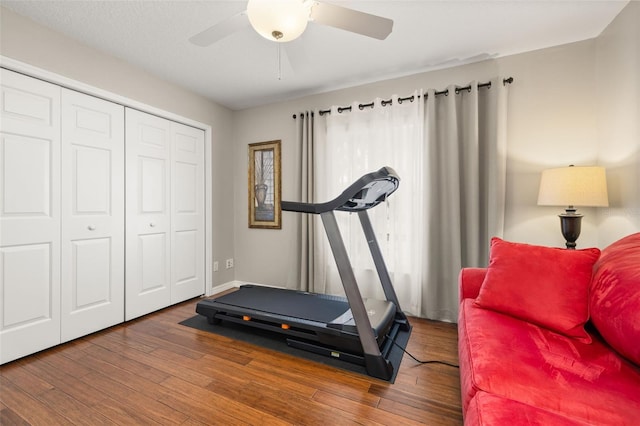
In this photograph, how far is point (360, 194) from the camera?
178 centimetres

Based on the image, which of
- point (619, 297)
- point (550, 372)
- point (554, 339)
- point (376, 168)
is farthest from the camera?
point (376, 168)

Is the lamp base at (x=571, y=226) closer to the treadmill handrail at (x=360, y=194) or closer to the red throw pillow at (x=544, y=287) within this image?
the red throw pillow at (x=544, y=287)

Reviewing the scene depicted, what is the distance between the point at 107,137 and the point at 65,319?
1.56 metres

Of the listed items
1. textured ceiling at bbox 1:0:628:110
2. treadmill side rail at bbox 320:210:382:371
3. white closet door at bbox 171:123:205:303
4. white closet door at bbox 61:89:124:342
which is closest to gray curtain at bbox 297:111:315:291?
textured ceiling at bbox 1:0:628:110

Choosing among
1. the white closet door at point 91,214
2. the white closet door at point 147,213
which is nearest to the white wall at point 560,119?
the white closet door at point 147,213

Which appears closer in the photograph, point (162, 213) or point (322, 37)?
point (322, 37)

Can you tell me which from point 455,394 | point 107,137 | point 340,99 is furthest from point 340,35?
point 455,394

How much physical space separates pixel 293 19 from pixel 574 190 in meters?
2.08

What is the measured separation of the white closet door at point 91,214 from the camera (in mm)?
2227

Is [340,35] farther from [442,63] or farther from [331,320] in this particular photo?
[331,320]

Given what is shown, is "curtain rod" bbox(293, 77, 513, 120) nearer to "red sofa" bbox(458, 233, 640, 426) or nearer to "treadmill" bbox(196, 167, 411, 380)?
"treadmill" bbox(196, 167, 411, 380)

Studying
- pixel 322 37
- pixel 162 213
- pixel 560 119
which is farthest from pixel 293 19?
pixel 162 213

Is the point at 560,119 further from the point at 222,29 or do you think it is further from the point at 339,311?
the point at 222,29

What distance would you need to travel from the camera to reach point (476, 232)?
248 centimetres
